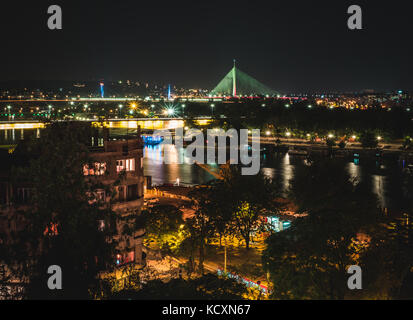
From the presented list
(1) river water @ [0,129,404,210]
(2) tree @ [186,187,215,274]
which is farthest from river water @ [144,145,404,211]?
(2) tree @ [186,187,215,274]

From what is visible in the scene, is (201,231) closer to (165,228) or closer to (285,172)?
(165,228)

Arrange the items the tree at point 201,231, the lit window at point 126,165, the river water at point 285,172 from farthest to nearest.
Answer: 1. the river water at point 285,172
2. the lit window at point 126,165
3. the tree at point 201,231

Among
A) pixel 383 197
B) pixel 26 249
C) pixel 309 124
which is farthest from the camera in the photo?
pixel 309 124

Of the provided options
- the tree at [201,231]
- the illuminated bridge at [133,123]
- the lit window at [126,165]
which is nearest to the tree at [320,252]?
the tree at [201,231]

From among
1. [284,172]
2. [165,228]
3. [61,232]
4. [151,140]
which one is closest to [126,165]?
[165,228]

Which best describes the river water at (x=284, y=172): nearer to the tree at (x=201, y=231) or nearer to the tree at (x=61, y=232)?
the tree at (x=201, y=231)

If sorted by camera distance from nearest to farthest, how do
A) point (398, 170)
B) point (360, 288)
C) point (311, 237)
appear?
1. point (360, 288)
2. point (311, 237)
3. point (398, 170)
